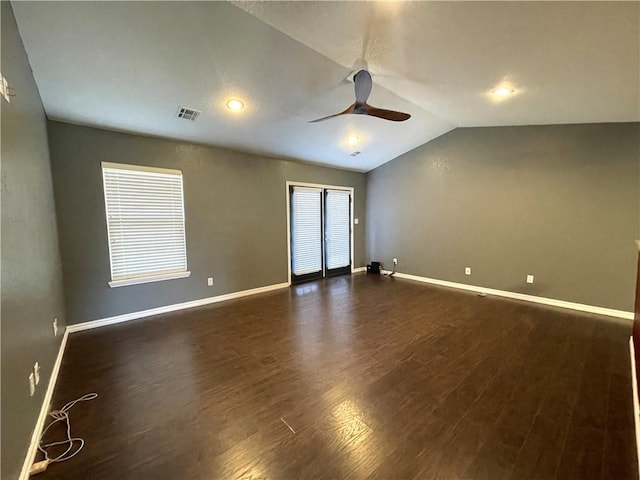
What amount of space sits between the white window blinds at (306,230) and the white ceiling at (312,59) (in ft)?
6.15

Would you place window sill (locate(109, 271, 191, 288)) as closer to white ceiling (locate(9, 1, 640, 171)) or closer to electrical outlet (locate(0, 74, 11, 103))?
white ceiling (locate(9, 1, 640, 171))

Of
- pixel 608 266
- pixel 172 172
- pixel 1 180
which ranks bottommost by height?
pixel 608 266

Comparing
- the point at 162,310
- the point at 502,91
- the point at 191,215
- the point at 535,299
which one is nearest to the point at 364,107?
the point at 502,91

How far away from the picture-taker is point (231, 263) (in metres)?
4.73

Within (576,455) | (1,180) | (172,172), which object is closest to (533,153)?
(576,455)

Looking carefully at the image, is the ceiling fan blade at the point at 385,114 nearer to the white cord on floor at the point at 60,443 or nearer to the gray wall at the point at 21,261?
the gray wall at the point at 21,261

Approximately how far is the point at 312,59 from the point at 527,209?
4.05m

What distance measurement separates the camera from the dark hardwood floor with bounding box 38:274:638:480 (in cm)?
161

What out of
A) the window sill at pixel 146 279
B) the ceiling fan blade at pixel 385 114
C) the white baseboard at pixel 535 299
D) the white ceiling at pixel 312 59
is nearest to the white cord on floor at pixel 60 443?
the window sill at pixel 146 279

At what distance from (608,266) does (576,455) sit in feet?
11.5

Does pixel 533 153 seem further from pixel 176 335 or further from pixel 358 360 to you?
pixel 176 335

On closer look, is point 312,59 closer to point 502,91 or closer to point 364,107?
point 364,107

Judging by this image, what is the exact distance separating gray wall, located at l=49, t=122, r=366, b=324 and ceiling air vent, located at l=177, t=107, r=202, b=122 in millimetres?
788

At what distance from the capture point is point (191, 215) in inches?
168
